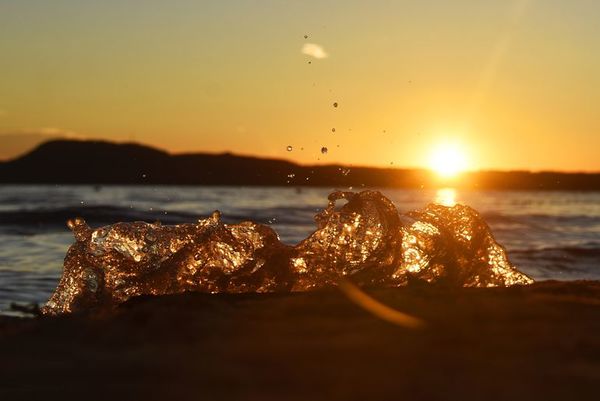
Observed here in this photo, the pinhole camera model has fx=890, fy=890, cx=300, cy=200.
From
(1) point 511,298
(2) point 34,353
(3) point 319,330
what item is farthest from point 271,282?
(2) point 34,353

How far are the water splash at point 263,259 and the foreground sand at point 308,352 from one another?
1.66 m

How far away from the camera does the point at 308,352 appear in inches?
141

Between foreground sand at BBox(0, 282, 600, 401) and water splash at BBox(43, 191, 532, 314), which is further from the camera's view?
water splash at BBox(43, 191, 532, 314)

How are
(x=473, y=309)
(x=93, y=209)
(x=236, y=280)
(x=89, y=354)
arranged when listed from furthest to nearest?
(x=93, y=209) < (x=236, y=280) < (x=473, y=309) < (x=89, y=354)

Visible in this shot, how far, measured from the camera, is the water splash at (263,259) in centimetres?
660

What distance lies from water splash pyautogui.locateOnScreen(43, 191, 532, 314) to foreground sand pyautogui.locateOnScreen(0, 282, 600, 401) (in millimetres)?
1657

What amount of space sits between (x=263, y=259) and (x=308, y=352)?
123 inches

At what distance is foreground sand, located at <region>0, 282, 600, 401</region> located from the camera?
3086mm

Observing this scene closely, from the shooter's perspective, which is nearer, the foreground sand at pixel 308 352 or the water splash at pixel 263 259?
the foreground sand at pixel 308 352

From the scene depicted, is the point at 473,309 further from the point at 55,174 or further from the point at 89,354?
the point at 55,174

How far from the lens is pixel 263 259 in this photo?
21.9 feet

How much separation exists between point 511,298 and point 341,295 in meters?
0.96

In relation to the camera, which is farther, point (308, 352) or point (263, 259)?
point (263, 259)

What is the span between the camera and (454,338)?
3791 millimetres
